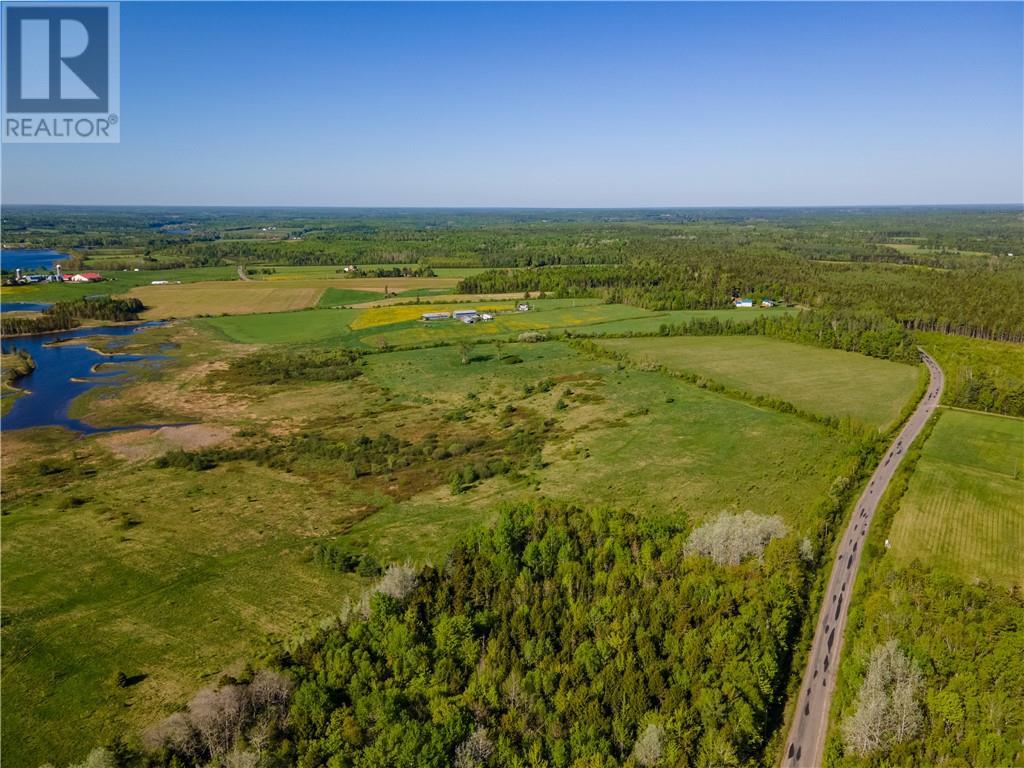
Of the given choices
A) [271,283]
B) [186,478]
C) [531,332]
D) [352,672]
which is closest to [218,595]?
[352,672]

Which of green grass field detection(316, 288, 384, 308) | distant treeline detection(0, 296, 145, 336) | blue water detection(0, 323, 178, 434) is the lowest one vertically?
blue water detection(0, 323, 178, 434)

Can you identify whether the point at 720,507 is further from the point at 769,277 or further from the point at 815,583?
the point at 769,277

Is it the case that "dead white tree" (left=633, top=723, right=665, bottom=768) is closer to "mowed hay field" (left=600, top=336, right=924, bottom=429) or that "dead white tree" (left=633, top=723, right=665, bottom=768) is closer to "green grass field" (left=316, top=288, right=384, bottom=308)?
"mowed hay field" (left=600, top=336, right=924, bottom=429)

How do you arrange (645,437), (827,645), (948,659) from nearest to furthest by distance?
(948,659) → (827,645) → (645,437)

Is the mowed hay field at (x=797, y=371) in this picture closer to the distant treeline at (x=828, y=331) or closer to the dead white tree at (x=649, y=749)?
the distant treeline at (x=828, y=331)

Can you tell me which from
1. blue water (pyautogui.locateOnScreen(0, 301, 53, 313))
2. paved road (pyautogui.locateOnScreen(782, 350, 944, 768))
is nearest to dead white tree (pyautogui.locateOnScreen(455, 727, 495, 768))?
paved road (pyautogui.locateOnScreen(782, 350, 944, 768))

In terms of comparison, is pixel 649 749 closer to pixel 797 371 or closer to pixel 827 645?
pixel 827 645

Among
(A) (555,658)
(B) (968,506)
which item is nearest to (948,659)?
(A) (555,658)
